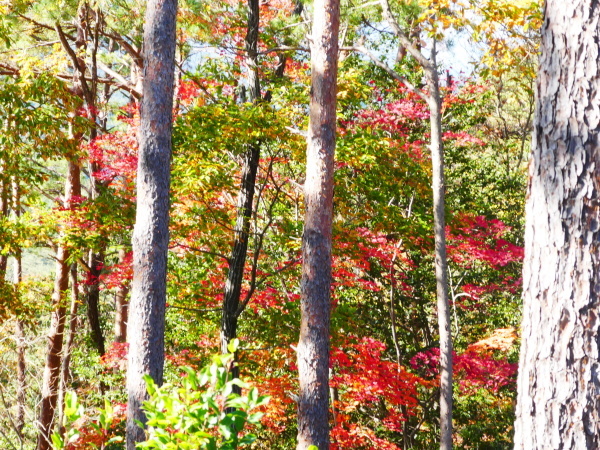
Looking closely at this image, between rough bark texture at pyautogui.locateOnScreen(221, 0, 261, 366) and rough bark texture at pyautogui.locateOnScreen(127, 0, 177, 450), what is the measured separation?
2.46m

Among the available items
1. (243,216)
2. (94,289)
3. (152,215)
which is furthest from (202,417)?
(94,289)

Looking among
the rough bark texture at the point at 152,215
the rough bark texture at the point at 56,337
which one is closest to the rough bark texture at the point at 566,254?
the rough bark texture at the point at 152,215

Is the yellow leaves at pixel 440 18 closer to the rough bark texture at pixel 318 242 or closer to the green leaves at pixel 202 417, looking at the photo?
the rough bark texture at pixel 318 242

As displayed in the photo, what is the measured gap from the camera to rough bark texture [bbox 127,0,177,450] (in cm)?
434

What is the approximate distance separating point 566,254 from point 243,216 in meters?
5.49

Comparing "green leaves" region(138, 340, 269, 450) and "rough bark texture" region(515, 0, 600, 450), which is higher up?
"rough bark texture" region(515, 0, 600, 450)

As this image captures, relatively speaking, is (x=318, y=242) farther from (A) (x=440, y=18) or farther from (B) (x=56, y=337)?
(B) (x=56, y=337)

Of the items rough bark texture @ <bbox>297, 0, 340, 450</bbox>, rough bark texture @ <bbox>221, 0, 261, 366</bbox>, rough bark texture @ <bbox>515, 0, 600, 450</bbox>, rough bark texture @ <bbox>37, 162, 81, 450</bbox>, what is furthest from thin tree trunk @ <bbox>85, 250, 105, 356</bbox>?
rough bark texture @ <bbox>515, 0, 600, 450</bbox>

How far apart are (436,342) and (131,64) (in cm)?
839

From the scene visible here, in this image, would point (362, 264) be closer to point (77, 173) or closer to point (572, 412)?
point (77, 173)

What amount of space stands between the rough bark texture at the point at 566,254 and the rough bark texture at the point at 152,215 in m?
3.11

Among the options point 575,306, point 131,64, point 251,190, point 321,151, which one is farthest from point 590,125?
point 131,64

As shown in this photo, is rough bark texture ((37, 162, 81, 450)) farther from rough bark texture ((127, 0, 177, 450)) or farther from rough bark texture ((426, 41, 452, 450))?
rough bark texture ((426, 41, 452, 450))

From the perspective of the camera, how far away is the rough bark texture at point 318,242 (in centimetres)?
471
